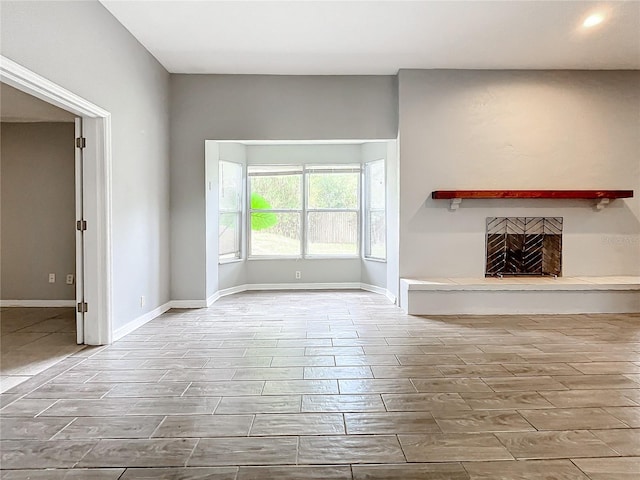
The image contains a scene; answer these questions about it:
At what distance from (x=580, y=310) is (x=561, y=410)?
123 inches

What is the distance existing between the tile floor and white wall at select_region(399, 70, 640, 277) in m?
3.81

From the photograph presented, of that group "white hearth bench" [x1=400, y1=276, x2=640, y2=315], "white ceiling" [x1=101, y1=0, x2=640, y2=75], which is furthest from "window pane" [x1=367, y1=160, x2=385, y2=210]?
"white hearth bench" [x1=400, y1=276, x2=640, y2=315]

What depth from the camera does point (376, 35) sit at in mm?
4453

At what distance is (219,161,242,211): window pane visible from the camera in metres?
6.58

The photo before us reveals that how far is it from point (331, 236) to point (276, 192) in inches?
46.2

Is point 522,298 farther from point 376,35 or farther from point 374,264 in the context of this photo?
point 376,35

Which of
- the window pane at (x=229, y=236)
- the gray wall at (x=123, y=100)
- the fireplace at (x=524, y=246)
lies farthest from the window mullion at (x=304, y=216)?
the fireplace at (x=524, y=246)

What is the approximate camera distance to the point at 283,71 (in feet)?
18.0

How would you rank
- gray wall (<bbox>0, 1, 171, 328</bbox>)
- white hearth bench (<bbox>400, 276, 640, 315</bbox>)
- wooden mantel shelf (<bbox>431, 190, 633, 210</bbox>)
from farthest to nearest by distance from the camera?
1. wooden mantel shelf (<bbox>431, 190, 633, 210</bbox>)
2. white hearth bench (<bbox>400, 276, 640, 315</bbox>)
3. gray wall (<bbox>0, 1, 171, 328</bbox>)

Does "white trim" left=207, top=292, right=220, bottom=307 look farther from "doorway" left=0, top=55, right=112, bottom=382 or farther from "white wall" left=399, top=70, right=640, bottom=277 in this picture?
"white wall" left=399, top=70, right=640, bottom=277

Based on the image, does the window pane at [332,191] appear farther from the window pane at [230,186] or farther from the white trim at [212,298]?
the white trim at [212,298]

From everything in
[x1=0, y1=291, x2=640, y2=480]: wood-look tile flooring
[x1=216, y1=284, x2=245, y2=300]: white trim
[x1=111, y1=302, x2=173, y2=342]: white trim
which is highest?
[x1=216, y1=284, x2=245, y2=300]: white trim

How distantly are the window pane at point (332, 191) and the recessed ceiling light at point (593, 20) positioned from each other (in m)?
3.80

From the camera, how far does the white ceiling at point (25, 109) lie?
4.37m
